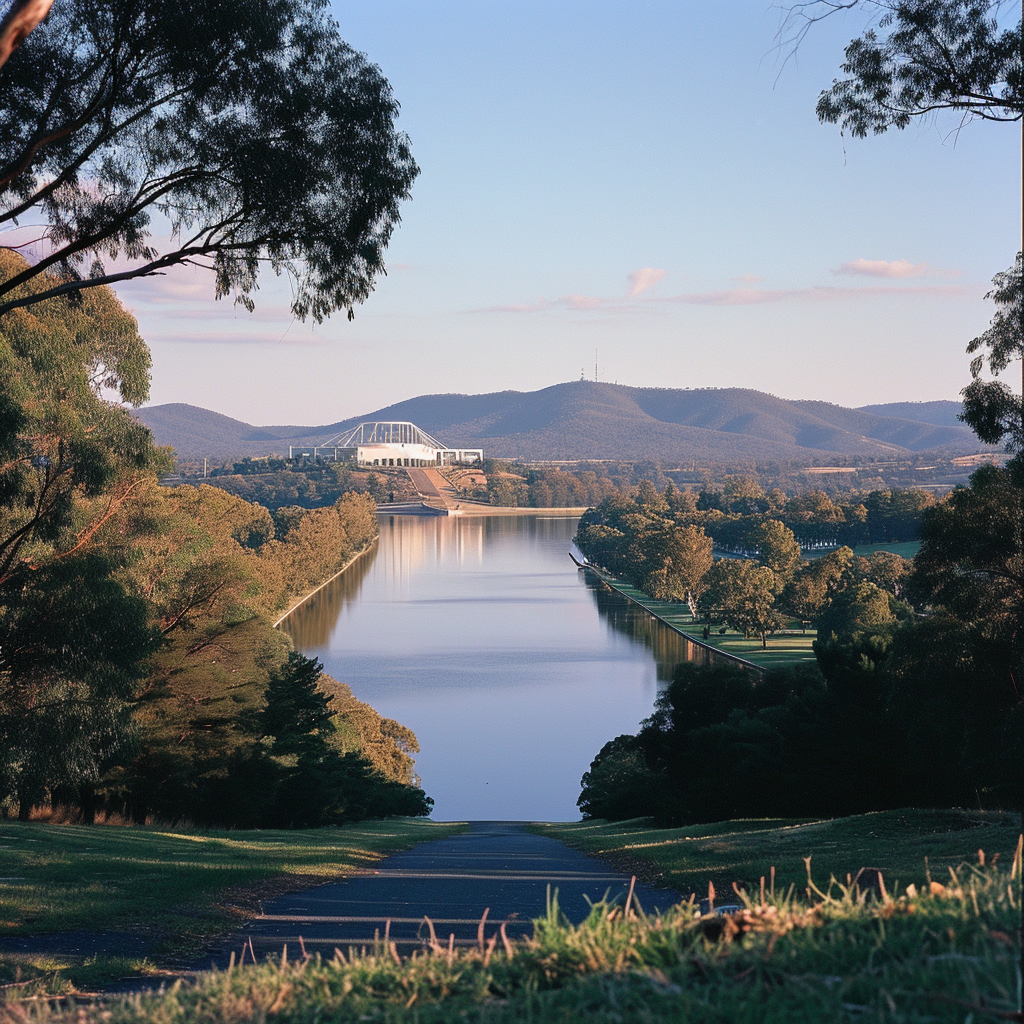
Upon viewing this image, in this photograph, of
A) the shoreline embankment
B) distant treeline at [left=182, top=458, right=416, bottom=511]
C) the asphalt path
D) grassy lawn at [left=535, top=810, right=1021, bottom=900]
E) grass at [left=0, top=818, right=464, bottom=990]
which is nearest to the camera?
grass at [left=0, top=818, right=464, bottom=990]

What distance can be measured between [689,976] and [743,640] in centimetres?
5210

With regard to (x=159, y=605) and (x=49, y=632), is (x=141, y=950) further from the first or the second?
(x=159, y=605)

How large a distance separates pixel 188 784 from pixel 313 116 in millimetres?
12260

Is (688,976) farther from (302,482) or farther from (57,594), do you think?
(302,482)

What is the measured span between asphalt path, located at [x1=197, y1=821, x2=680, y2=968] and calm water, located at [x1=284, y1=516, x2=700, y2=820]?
1601 centimetres

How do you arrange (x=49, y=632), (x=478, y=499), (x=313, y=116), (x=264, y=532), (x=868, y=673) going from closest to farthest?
1. (x=313, y=116)
2. (x=49, y=632)
3. (x=868, y=673)
4. (x=264, y=532)
5. (x=478, y=499)

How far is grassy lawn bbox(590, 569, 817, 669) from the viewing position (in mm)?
45812

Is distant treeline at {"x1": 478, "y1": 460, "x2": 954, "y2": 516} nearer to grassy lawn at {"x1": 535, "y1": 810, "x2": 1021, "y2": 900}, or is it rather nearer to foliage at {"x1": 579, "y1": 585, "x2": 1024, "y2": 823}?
foliage at {"x1": 579, "y1": 585, "x2": 1024, "y2": 823}

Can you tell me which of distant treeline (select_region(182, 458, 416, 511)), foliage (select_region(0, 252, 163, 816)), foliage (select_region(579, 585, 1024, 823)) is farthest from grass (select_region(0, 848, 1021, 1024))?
distant treeline (select_region(182, 458, 416, 511))

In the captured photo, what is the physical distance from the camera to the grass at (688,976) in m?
2.09

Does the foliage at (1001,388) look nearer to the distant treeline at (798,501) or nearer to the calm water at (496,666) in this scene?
the distant treeline at (798,501)

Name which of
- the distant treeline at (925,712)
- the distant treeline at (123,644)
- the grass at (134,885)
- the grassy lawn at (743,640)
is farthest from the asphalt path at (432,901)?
the grassy lawn at (743,640)

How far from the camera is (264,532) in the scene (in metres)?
81.2

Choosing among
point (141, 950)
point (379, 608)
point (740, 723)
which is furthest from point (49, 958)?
point (379, 608)
